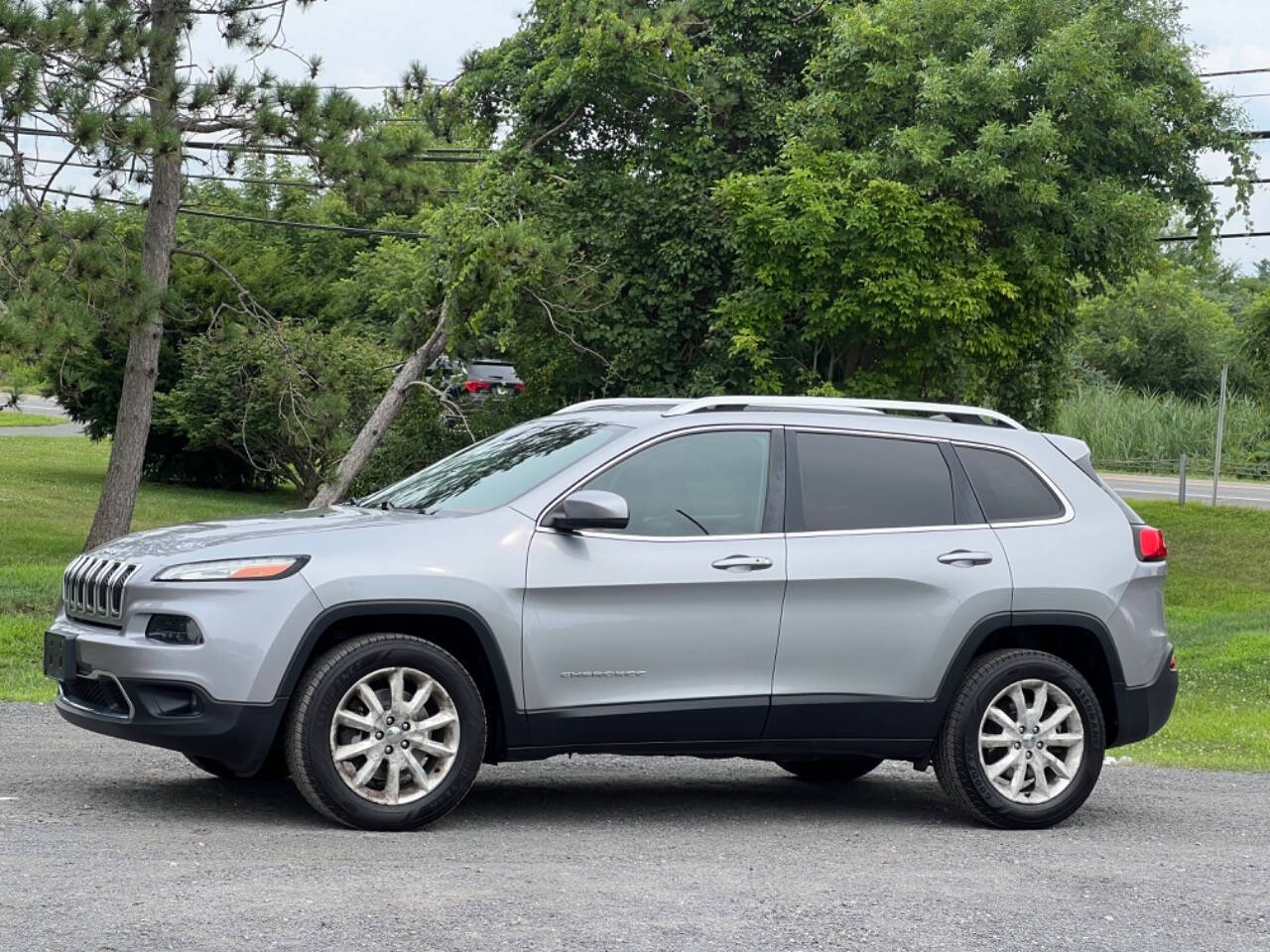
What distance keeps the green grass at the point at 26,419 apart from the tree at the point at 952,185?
3684cm

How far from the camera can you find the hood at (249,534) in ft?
22.4

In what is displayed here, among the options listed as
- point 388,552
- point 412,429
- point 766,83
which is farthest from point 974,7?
point 388,552

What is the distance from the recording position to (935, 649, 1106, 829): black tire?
302 inches

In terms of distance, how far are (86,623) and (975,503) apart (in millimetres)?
3860

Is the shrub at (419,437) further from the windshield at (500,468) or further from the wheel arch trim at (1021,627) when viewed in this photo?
the wheel arch trim at (1021,627)

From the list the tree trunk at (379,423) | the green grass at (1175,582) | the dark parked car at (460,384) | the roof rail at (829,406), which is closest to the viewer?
the roof rail at (829,406)

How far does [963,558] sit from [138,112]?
13.3 metres

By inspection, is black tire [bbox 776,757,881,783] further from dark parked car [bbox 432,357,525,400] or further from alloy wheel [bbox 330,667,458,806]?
dark parked car [bbox 432,357,525,400]

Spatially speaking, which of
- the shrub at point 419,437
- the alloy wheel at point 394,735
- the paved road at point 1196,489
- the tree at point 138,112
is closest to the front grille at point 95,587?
the alloy wheel at point 394,735

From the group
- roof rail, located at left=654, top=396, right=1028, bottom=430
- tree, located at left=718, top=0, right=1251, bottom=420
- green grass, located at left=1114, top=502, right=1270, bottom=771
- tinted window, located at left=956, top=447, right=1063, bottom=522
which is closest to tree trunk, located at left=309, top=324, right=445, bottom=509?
tree, located at left=718, top=0, right=1251, bottom=420

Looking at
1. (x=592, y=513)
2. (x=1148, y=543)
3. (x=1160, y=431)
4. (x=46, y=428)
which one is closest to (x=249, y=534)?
(x=592, y=513)

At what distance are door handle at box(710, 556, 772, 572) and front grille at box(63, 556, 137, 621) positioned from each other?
2338 millimetres

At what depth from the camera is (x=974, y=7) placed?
21.5m

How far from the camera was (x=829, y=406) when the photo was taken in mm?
7941
